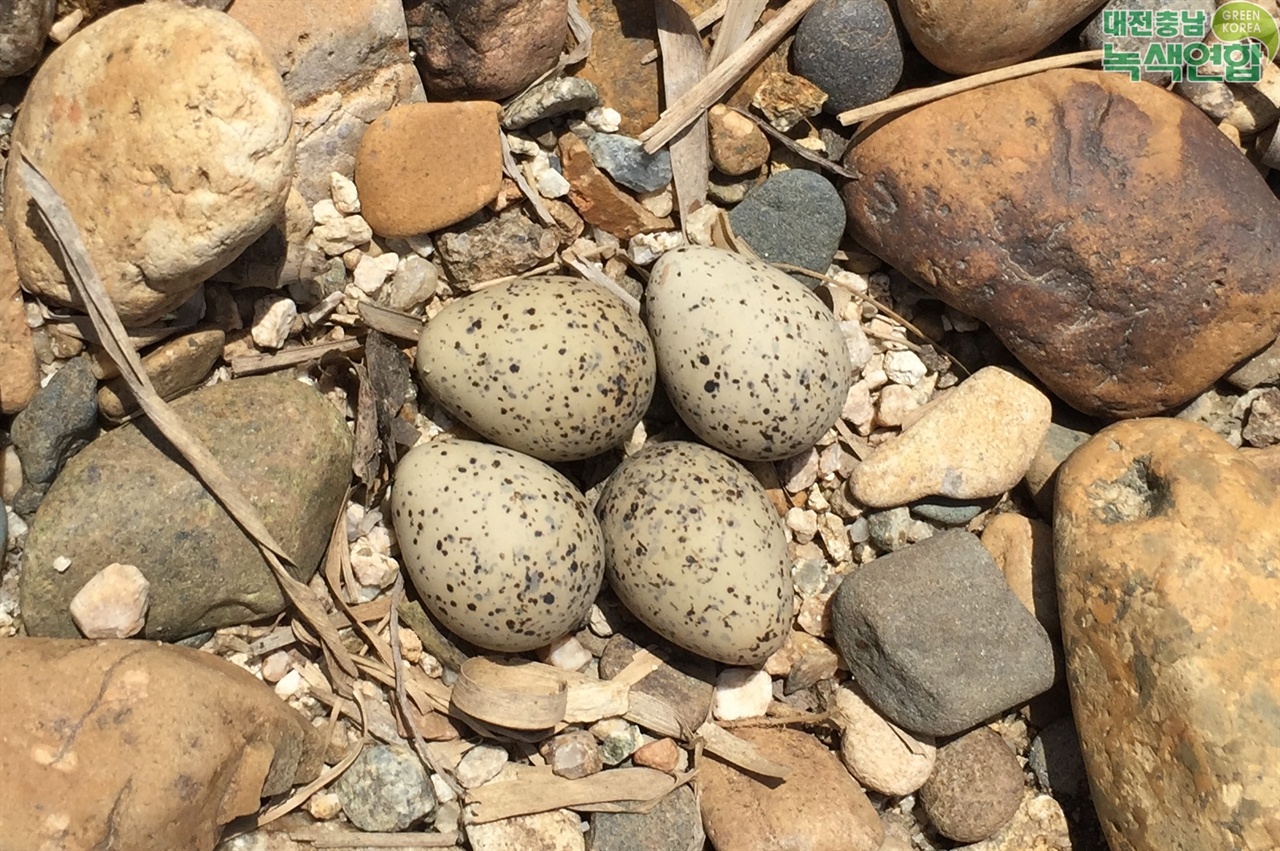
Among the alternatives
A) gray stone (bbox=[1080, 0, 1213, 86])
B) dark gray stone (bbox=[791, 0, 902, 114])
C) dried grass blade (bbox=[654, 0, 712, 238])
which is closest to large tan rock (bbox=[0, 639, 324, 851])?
dried grass blade (bbox=[654, 0, 712, 238])

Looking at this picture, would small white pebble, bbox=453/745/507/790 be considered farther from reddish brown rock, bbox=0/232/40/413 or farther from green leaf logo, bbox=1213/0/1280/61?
green leaf logo, bbox=1213/0/1280/61

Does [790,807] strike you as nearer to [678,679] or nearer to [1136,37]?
[678,679]

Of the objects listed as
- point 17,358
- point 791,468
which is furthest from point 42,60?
point 791,468

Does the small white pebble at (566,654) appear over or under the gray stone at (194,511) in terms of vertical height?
under

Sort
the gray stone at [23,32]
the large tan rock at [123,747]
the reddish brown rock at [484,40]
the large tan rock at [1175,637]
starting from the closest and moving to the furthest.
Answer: the large tan rock at [123,747]
the gray stone at [23,32]
the large tan rock at [1175,637]
the reddish brown rock at [484,40]

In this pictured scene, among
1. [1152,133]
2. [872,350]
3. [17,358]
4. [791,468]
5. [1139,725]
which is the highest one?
[1152,133]

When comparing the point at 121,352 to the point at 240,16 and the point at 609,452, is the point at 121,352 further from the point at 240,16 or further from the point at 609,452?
the point at 609,452

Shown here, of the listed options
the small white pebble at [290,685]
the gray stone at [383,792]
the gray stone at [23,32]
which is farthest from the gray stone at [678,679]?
the gray stone at [23,32]

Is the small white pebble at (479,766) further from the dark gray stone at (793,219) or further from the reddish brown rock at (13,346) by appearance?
the dark gray stone at (793,219)
